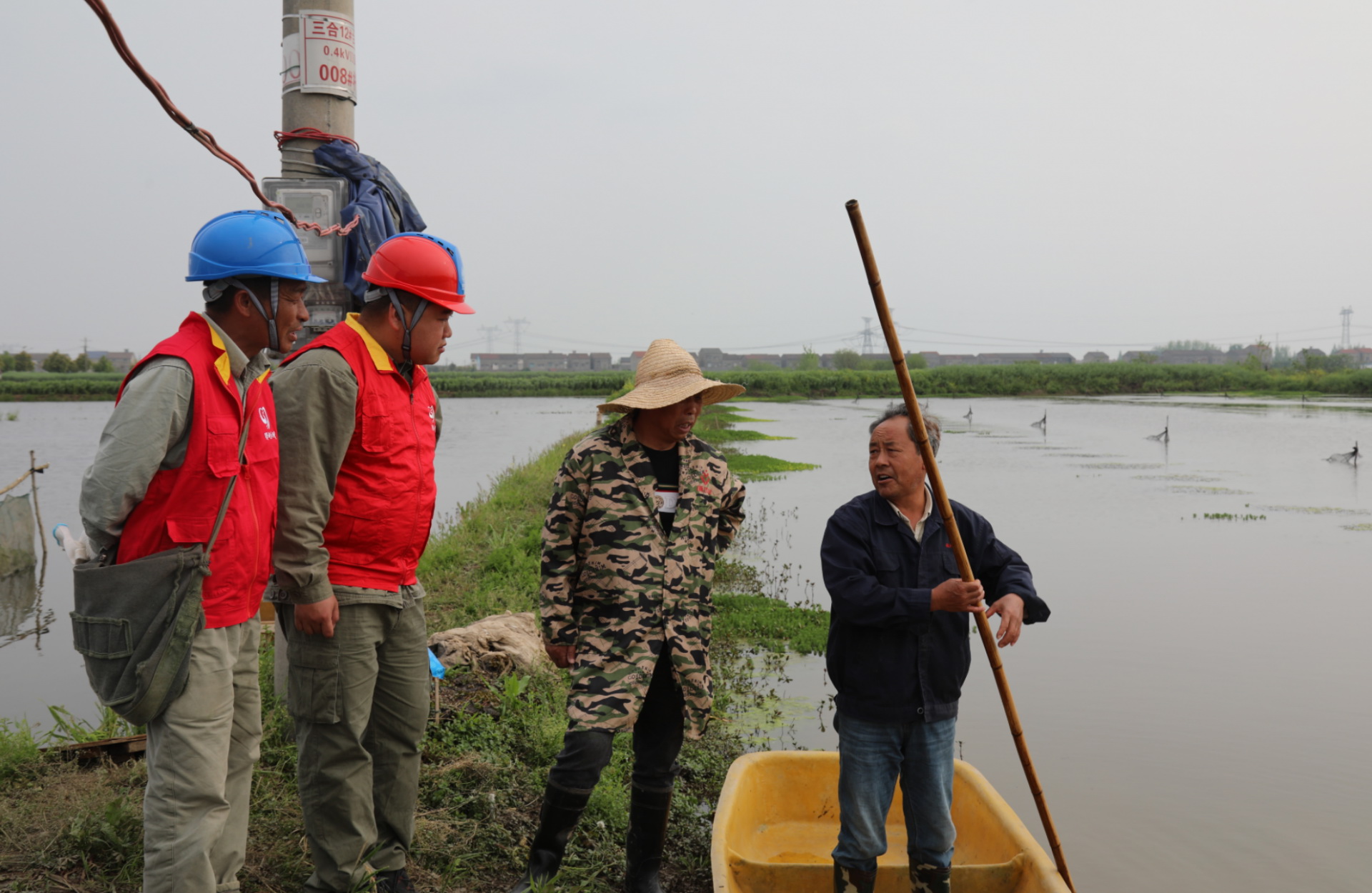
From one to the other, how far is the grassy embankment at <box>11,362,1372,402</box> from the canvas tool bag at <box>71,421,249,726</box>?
200ft

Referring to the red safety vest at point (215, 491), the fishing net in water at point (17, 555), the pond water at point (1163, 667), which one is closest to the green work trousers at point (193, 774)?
the red safety vest at point (215, 491)

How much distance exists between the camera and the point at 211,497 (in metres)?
2.36

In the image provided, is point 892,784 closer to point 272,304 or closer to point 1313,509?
point 272,304

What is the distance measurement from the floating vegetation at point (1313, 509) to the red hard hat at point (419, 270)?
1598 centimetres

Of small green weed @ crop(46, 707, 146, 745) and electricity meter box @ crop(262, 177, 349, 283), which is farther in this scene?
small green weed @ crop(46, 707, 146, 745)

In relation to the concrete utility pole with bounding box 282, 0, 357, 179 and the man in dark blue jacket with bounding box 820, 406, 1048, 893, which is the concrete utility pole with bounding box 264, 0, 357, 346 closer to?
the concrete utility pole with bounding box 282, 0, 357, 179

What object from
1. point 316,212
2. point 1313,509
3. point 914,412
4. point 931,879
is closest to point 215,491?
point 316,212

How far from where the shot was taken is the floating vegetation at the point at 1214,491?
1700 cm

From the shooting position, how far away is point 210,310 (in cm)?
254

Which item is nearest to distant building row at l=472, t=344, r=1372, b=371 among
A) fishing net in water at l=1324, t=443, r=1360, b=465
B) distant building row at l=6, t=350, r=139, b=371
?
distant building row at l=6, t=350, r=139, b=371

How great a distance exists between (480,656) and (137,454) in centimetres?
330

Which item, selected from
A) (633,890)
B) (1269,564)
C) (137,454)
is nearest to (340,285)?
(137,454)

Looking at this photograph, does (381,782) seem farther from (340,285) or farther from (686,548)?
(340,285)

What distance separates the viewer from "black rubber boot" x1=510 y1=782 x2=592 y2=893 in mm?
2959
